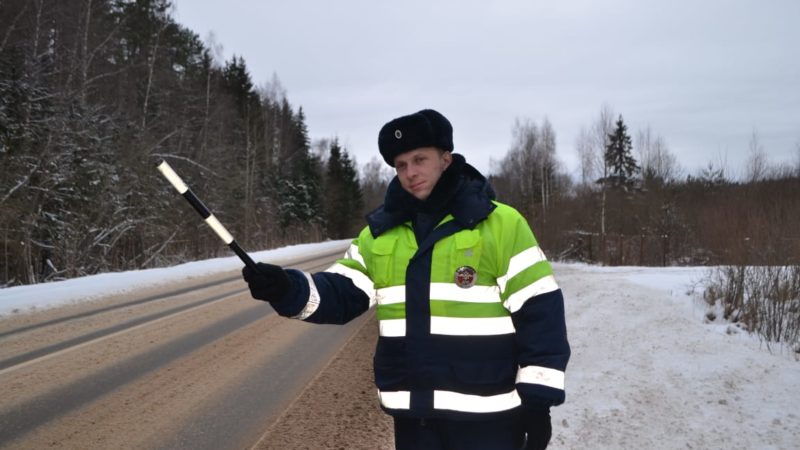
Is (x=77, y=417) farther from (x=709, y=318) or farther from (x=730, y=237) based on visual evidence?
(x=730, y=237)

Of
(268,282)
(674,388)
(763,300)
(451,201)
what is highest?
(451,201)

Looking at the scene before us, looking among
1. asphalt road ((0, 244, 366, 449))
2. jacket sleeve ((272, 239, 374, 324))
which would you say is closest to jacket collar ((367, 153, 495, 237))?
jacket sleeve ((272, 239, 374, 324))

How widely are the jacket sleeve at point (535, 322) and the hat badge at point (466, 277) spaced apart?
105 mm

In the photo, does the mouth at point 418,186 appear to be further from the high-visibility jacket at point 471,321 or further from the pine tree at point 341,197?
the pine tree at point 341,197

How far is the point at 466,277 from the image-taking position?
6.00 feet

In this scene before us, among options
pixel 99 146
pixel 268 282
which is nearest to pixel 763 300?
pixel 268 282

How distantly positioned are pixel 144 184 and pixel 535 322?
778 inches

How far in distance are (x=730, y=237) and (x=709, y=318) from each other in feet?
4.87

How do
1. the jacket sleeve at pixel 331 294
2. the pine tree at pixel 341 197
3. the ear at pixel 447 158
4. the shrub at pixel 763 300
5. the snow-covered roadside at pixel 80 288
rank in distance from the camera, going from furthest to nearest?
the pine tree at pixel 341 197, the snow-covered roadside at pixel 80 288, the shrub at pixel 763 300, the ear at pixel 447 158, the jacket sleeve at pixel 331 294

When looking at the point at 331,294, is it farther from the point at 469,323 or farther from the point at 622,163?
the point at 622,163

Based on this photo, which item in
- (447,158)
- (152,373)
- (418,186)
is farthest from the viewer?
(152,373)

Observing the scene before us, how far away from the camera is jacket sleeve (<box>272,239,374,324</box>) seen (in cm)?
196

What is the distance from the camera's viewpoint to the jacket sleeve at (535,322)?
170 centimetres

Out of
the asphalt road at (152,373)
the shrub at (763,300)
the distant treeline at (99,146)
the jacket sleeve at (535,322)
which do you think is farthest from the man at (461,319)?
the distant treeline at (99,146)
